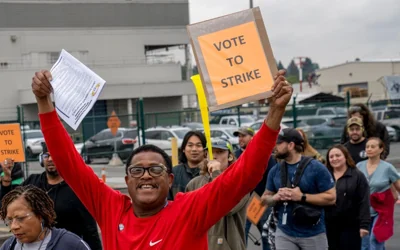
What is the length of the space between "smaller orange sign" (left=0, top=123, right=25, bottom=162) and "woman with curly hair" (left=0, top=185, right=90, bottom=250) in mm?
3895

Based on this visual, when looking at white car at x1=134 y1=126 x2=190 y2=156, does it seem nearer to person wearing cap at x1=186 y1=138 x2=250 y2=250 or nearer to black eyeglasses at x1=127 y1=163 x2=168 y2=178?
person wearing cap at x1=186 y1=138 x2=250 y2=250

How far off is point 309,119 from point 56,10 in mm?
28304

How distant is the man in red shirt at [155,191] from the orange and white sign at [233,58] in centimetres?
35

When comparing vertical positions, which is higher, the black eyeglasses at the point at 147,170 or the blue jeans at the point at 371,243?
the black eyeglasses at the point at 147,170

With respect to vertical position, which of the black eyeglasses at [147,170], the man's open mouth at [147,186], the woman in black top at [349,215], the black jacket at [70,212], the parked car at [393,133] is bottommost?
the parked car at [393,133]

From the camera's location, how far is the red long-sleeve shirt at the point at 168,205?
3129mm

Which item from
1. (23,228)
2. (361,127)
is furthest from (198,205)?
(361,127)

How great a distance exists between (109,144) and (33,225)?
1822 cm

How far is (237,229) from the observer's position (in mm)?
5988

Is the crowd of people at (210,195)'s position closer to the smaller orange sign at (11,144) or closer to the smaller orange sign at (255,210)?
the smaller orange sign at (255,210)

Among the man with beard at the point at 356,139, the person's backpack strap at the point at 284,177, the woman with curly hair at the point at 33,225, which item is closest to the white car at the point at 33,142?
the man with beard at the point at 356,139

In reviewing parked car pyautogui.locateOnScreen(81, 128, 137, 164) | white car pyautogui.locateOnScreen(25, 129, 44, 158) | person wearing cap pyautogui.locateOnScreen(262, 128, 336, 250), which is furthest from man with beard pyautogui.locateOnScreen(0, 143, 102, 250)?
white car pyautogui.locateOnScreen(25, 129, 44, 158)

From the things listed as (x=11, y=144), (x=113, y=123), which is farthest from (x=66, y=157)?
(x=113, y=123)

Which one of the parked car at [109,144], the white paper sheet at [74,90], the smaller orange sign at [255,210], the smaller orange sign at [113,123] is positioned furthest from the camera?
the smaller orange sign at [113,123]
